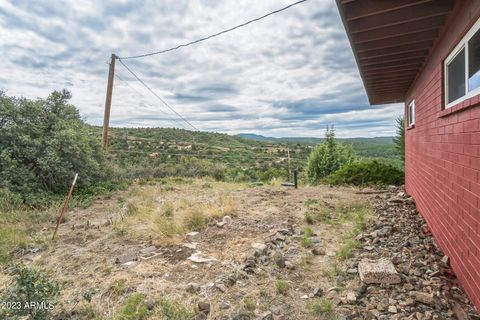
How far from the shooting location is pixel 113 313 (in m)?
2.40

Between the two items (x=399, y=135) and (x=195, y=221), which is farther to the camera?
(x=399, y=135)

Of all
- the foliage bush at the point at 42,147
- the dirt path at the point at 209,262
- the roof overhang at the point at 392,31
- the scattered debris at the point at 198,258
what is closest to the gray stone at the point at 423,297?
the dirt path at the point at 209,262

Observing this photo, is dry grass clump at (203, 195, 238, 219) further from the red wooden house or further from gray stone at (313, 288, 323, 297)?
the red wooden house

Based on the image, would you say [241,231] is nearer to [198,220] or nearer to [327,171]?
[198,220]

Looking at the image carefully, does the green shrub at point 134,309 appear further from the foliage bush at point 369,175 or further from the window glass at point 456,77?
the foliage bush at point 369,175

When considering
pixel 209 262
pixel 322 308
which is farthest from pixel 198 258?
pixel 322 308

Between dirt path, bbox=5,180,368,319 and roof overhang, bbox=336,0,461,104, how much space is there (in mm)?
2728

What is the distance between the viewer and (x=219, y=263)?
134 inches

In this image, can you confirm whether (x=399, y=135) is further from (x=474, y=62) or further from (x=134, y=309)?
(x=134, y=309)

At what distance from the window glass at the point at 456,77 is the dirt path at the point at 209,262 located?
2.26m

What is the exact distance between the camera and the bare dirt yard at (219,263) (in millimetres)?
2391

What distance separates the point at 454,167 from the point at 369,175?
7.01 m

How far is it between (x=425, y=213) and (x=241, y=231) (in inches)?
119

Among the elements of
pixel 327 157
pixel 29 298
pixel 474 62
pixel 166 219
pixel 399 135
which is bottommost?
pixel 166 219
